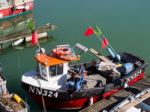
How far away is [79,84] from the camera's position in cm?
1563

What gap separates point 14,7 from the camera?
2869 cm

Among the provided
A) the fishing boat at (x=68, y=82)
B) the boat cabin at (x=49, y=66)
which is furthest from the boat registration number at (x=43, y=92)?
the boat cabin at (x=49, y=66)

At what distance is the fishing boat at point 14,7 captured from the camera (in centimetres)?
2823

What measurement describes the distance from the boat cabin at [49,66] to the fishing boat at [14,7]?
13.2 meters

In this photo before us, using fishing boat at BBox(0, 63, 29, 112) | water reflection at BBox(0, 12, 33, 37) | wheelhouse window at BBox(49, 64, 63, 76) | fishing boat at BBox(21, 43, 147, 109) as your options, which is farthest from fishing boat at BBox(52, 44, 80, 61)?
water reflection at BBox(0, 12, 33, 37)

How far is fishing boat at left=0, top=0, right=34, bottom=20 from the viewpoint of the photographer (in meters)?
28.2

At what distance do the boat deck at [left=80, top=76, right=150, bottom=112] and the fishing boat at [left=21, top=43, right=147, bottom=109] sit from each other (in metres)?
0.23

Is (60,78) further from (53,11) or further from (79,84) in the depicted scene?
(53,11)

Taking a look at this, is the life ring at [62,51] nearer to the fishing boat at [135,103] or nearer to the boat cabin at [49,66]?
the boat cabin at [49,66]

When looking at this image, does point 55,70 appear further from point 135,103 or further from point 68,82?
point 135,103

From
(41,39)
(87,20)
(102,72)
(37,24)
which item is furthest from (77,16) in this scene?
(102,72)

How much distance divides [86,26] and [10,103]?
42.5 ft

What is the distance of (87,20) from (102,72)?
38.0 ft

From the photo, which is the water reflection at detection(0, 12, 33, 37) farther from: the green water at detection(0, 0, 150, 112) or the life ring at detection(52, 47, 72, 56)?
the life ring at detection(52, 47, 72, 56)
